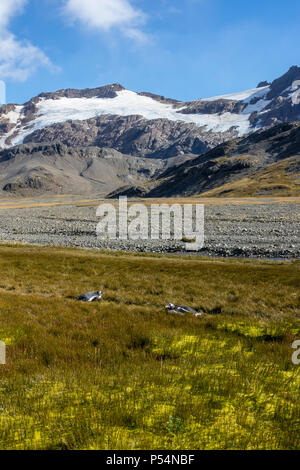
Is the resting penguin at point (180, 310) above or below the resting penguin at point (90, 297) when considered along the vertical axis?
above

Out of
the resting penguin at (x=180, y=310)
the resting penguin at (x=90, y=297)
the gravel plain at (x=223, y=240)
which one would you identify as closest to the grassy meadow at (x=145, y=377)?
the resting penguin at (x=180, y=310)

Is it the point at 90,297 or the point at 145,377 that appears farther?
the point at 90,297

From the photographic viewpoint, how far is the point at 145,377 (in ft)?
18.0

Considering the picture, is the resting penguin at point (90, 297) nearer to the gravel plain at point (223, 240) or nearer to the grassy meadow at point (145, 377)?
the grassy meadow at point (145, 377)

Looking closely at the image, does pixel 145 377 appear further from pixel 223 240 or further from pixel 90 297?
pixel 223 240

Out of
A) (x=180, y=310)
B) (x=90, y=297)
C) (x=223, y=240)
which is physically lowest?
(x=90, y=297)

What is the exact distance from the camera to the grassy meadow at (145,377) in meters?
3.98

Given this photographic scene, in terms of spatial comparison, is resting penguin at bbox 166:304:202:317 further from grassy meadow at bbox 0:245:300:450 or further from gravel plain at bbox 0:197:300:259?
gravel plain at bbox 0:197:300:259

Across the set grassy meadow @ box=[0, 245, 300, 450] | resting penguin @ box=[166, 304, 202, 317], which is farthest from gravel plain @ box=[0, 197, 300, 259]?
resting penguin @ box=[166, 304, 202, 317]

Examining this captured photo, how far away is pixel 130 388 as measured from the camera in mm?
5051

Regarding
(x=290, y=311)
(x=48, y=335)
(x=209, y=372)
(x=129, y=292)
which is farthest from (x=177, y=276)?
(x=209, y=372)

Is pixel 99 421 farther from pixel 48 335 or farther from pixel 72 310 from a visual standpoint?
pixel 72 310

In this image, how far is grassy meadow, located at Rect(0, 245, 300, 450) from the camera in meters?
3.98

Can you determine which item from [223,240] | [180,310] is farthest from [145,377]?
[223,240]
